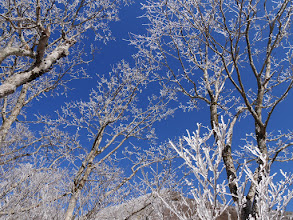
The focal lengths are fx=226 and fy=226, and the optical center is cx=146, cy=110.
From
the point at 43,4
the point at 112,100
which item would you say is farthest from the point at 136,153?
the point at 43,4

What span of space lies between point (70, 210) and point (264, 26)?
241 inches

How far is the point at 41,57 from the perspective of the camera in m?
3.36

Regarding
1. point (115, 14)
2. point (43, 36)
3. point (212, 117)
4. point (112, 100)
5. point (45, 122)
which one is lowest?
point (212, 117)

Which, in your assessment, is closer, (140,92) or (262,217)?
(262,217)

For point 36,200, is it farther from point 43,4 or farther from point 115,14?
point 115,14

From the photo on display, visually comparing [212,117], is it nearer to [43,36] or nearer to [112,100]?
[43,36]

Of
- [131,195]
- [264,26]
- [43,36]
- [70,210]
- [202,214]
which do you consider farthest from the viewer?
[131,195]

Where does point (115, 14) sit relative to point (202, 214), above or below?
above

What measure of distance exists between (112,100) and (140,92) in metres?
1.11

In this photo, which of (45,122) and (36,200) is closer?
(36,200)

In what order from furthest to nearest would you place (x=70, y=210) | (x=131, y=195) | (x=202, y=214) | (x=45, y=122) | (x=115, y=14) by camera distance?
(x=131, y=195) → (x=45, y=122) → (x=115, y=14) → (x=70, y=210) → (x=202, y=214)

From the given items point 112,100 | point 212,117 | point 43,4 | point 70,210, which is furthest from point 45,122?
point 212,117

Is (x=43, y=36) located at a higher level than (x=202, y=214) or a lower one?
higher

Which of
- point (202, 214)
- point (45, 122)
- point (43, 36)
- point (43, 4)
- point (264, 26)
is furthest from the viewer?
point (45, 122)
